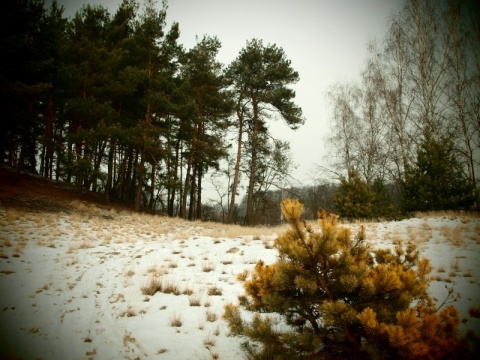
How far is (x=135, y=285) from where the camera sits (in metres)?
4.89

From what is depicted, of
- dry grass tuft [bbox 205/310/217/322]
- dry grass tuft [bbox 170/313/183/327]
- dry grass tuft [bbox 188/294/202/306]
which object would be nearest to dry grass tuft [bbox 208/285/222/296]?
dry grass tuft [bbox 188/294/202/306]

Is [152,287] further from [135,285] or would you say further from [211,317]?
[211,317]

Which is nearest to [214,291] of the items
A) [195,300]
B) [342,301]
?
[195,300]

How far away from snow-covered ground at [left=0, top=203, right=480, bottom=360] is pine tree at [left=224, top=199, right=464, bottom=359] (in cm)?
101

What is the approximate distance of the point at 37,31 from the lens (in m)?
12.6

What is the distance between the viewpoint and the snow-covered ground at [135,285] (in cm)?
313

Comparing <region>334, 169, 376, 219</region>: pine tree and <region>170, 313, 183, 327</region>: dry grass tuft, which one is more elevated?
<region>334, 169, 376, 219</region>: pine tree

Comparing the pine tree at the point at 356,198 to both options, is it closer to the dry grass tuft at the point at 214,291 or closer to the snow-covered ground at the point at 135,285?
the snow-covered ground at the point at 135,285

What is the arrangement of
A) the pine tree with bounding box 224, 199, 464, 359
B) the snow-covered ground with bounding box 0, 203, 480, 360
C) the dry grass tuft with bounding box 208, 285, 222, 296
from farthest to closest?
the dry grass tuft with bounding box 208, 285, 222, 296
the snow-covered ground with bounding box 0, 203, 480, 360
the pine tree with bounding box 224, 199, 464, 359

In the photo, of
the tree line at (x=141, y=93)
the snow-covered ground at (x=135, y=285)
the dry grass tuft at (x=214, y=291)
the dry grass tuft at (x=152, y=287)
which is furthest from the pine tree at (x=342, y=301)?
the tree line at (x=141, y=93)

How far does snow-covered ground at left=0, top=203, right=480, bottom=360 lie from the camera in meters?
3.13

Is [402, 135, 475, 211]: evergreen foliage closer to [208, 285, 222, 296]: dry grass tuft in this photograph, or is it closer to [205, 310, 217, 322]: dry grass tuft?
[208, 285, 222, 296]: dry grass tuft

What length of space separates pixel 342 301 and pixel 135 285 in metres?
4.34

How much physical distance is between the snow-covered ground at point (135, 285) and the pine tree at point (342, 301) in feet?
3.32
